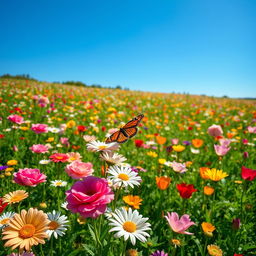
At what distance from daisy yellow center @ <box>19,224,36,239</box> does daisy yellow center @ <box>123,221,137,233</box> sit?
1.19 ft

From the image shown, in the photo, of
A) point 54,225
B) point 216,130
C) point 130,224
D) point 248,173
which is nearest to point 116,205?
point 54,225

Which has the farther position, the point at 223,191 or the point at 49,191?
the point at 223,191

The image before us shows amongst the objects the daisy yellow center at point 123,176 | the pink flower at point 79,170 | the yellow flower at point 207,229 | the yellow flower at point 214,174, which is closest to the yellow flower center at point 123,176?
the daisy yellow center at point 123,176

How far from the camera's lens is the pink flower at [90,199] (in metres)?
0.65

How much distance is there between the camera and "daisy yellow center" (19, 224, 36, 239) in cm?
67

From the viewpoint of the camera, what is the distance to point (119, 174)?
95 centimetres

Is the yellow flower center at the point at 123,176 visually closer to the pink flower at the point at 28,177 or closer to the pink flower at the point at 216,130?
the pink flower at the point at 28,177

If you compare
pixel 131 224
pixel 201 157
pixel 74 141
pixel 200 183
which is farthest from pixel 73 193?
pixel 201 157

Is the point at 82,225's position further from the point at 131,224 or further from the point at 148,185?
the point at 148,185

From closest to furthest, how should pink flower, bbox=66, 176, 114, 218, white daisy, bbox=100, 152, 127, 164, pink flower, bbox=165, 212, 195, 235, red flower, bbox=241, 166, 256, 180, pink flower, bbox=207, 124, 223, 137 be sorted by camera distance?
pink flower, bbox=66, 176, 114, 218
pink flower, bbox=165, 212, 195, 235
white daisy, bbox=100, 152, 127, 164
red flower, bbox=241, 166, 256, 180
pink flower, bbox=207, 124, 223, 137

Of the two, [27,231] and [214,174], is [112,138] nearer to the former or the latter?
[27,231]

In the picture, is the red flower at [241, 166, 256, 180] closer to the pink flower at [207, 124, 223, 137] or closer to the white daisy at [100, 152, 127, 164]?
the white daisy at [100, 152, 127, 164]

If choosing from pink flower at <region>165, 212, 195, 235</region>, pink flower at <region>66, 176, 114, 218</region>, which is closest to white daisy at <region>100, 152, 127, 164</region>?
pink flower at <region>66, 176, 114, 218</region>

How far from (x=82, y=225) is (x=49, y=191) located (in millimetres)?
600
